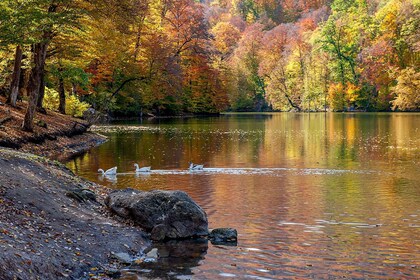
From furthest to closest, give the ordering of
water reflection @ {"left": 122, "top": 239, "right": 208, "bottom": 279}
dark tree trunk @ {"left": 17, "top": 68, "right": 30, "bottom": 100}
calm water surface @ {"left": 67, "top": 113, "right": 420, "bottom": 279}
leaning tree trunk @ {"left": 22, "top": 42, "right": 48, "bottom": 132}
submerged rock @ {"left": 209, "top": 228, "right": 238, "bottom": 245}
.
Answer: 1. dark tree trunk @ {"left": 17, "top": 68, "right": 30, "bottom": 100}
2. leaning tree trunk @ {"left": 22, "top": 42, "right": 48, "bottom": 132}
3. submerged rock @ {"left": 209, "top": 228, "right": 238, "bottom": 245}
4. calm water surface @ {"left": 67, "top": 113, "right": 420, "bottom": 279}
5. water reflection @ {"left": 122, "top": 239, "right": 208, "bottom": 279}

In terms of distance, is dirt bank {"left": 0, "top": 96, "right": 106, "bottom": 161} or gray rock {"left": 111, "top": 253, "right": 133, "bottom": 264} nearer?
gray rock {"left": 111, "top": 253, "right": 133, "bottom": 264}

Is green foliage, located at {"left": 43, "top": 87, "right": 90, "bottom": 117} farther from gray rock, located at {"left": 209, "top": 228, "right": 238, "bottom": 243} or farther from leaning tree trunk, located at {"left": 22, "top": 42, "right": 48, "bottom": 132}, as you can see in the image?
gray rock, located at {"left": 209, "top": 228, "right": 238, "bottom": 243}

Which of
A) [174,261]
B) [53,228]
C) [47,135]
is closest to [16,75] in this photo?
[47,135]

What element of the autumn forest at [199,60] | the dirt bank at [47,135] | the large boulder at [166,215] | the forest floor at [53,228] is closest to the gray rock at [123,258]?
the forest floor at [53,228]

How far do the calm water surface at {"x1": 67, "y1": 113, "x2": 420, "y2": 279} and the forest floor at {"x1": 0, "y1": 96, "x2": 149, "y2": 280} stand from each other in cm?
93

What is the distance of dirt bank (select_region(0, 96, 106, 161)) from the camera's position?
24.4 metres

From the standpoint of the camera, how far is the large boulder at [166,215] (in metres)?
12.1

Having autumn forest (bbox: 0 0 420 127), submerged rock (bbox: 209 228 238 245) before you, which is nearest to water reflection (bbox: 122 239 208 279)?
submerged rock (bbox: 209 228 238 245)

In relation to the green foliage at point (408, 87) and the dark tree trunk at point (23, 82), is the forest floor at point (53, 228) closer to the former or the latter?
the dark tree trunk at point (23, 82)

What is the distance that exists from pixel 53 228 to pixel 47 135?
18881mm

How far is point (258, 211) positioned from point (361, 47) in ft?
283

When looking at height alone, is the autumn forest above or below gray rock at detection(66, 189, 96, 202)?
above

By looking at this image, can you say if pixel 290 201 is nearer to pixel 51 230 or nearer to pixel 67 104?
pixel 51 230

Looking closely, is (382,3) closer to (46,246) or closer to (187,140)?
(187,140)
